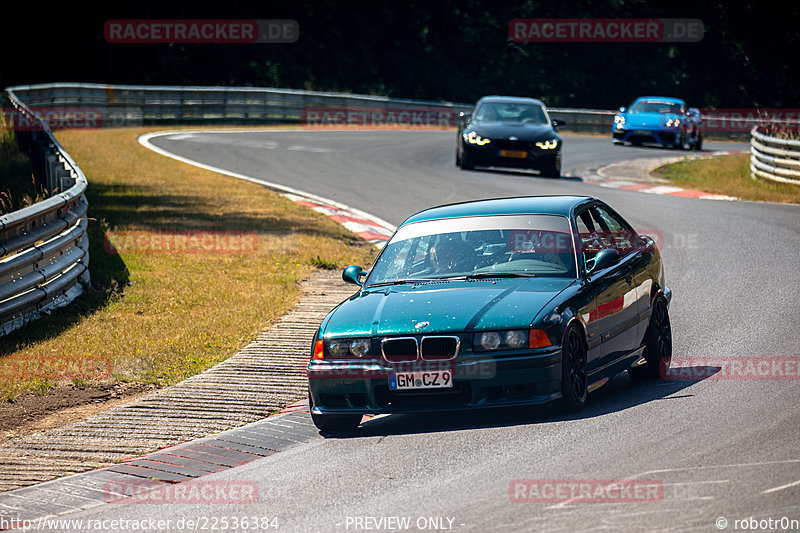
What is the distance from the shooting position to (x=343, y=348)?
7.86 m

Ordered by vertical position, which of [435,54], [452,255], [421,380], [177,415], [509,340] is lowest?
[177,415]

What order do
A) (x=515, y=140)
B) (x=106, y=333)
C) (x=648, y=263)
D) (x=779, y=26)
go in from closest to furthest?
(x=648, y=263), (x=106, y=333), (x=515, y=140), (x=779, y=26)

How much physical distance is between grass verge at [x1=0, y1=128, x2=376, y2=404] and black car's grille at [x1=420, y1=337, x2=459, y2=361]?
2.95 meters

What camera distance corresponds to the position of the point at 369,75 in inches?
2024

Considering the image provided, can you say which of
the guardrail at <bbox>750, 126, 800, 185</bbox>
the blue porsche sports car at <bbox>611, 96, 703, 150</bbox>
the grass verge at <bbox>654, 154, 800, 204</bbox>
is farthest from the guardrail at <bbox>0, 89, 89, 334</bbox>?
the blue porsche sports car at <bbox>611, 96, 703, 150</bbox>

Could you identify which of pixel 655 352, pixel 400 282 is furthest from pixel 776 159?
pixel 400 282

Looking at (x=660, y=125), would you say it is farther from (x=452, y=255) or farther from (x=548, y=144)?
(x=452, y=255)

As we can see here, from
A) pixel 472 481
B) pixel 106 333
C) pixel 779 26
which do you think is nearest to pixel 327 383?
pixel 472 481

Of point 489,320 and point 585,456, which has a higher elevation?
point 489,320

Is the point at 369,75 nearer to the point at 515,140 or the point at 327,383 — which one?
the point at 515,140

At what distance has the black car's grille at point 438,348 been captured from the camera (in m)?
7.56

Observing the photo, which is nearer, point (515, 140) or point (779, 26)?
point (515, 140)

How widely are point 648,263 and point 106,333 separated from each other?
198 inches

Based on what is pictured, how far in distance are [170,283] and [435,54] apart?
41910 millimetres
